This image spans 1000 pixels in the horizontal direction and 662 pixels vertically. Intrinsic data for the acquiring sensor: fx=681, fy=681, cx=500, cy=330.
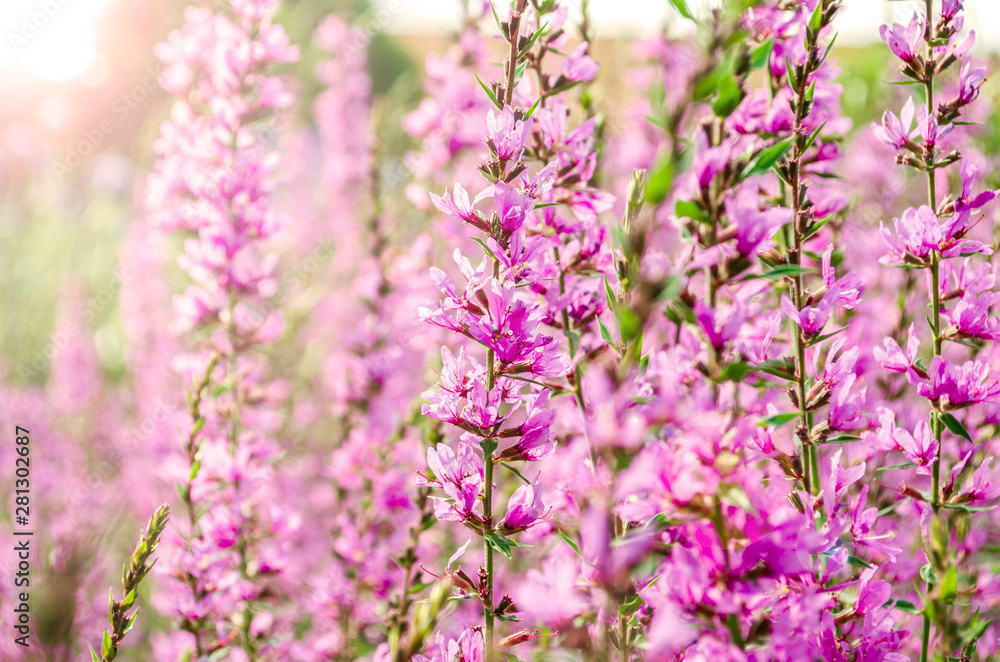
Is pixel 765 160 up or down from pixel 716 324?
up

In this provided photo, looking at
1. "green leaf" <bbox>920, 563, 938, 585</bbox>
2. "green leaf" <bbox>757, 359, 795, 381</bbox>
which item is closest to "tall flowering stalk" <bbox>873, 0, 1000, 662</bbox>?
"green leaf" <bbox>920, 563, 938, 585</bbox>

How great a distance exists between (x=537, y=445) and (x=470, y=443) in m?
0.12

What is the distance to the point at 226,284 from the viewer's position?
2211mm

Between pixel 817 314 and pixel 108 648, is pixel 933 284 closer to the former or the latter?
pixel 817 314

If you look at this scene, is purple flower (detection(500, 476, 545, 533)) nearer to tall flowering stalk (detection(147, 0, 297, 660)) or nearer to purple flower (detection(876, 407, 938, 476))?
purple flower (detection(876, 407, 938, 476))

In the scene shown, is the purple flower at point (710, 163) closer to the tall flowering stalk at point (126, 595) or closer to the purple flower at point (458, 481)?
the purple flower at point (458, 481)

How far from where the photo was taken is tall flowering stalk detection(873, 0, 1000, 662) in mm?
1201

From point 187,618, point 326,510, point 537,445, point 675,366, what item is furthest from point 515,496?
point 326,510

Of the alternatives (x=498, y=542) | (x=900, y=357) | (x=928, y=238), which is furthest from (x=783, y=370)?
(x=498, y=542)

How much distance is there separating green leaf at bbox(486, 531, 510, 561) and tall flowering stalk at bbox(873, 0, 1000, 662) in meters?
0.69

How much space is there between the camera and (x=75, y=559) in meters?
1.28

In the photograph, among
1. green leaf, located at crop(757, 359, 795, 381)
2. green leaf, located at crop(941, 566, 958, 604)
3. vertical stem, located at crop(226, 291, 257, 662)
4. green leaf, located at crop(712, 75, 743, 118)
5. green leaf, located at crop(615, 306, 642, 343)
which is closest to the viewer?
green leaf, located at crop(615, 306, 642, 343)

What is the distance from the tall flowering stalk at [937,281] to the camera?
1201 mm

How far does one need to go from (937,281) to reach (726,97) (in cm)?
80
